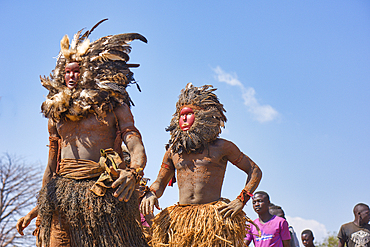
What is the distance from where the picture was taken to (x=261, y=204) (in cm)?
638

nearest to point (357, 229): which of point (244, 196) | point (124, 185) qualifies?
point (244, 196)

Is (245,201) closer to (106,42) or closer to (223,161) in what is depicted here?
(223,161)

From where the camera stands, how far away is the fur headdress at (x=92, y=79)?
150 inches

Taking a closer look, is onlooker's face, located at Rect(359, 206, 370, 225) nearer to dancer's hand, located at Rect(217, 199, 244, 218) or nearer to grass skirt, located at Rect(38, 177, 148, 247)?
dancer's hand, located at Rect(217, 199, 244, 218)

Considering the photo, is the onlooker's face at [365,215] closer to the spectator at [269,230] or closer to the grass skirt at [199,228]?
the spectator at [269,230]

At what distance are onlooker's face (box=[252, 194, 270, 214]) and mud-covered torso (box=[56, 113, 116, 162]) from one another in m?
3.20

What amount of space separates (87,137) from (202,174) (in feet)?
4.87

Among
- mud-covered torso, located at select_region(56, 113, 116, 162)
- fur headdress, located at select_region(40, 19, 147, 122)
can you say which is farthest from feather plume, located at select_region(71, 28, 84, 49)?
mud-covered torso, located at select_region(56, 113, 116, 162)

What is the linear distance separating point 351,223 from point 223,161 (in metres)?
3.06

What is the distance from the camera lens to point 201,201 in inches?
184

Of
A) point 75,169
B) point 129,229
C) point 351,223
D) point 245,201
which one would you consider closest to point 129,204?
point 129,229

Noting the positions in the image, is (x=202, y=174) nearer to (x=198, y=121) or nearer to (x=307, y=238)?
(x=198, y=121)

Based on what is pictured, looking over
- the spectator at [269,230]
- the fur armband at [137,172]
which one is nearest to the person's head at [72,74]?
the fur armband at [137,172]

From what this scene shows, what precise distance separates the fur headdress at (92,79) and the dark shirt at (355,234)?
4388 mm
